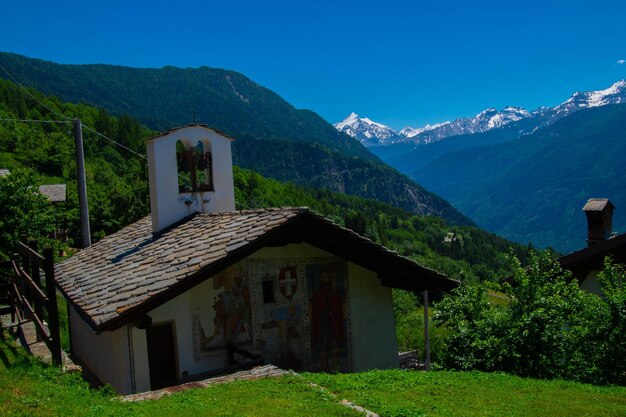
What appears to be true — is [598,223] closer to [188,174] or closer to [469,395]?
[469,395]

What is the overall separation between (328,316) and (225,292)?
2359 millimetres

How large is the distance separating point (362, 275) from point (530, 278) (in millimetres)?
3343

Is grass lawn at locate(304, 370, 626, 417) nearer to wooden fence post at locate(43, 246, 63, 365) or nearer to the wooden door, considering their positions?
the wooden door

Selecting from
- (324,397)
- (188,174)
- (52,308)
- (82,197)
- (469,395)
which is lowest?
(469,395)

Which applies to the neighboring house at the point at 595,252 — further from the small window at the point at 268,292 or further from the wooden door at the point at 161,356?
the wooden door at the point at 161,356

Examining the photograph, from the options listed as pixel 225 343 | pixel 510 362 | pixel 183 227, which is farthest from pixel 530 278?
pixel 183 227

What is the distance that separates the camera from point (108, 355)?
1009 centimetres

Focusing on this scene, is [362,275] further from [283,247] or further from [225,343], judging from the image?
[225,343]

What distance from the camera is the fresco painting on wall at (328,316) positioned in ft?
36.5

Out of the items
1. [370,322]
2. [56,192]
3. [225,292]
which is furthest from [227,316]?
[56,192]

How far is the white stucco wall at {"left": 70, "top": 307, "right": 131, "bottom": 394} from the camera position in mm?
9258

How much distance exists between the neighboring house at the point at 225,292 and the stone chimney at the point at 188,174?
0.11 ft

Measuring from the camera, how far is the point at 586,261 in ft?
49.8

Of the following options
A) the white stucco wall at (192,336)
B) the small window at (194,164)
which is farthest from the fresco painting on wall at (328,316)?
the small window at (194,164)
